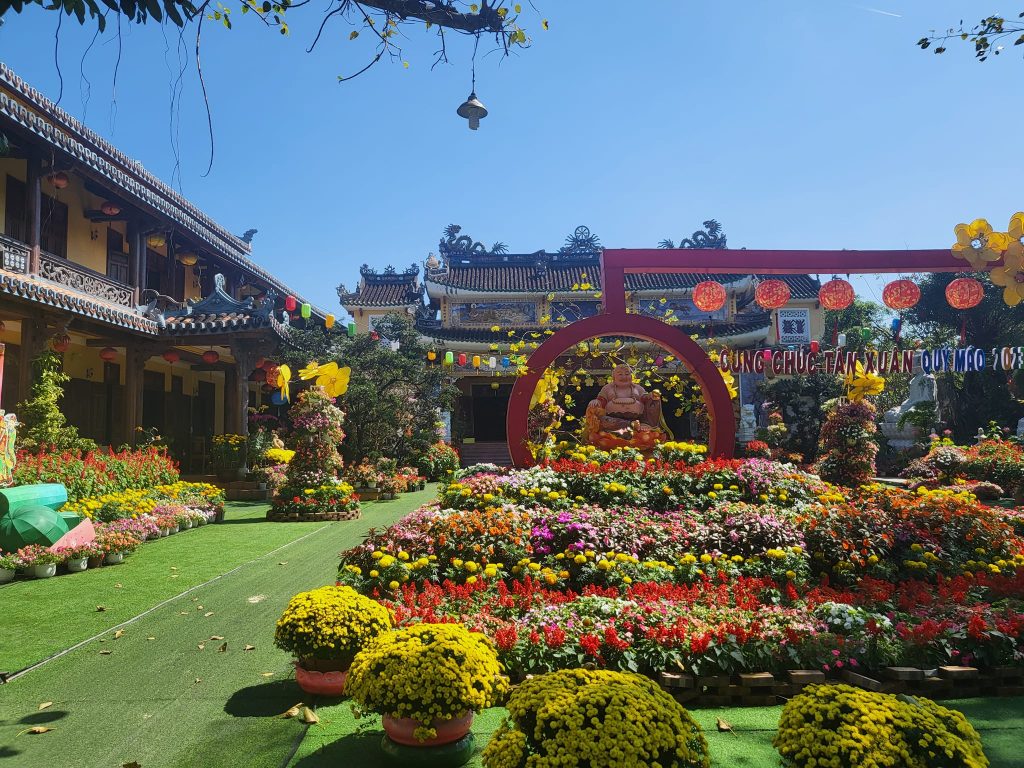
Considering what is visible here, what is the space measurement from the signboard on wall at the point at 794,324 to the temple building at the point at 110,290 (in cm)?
2178

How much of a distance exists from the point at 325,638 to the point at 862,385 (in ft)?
38.6

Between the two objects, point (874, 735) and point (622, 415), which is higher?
point (622, 415)

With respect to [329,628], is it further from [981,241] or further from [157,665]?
[981,241]

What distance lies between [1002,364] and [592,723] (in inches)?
792

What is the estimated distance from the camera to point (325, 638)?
11.4 feet

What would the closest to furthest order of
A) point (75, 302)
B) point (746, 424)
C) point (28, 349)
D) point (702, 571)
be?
point (702, 571), point (28, 349), point (75, 302), point (746, 424)

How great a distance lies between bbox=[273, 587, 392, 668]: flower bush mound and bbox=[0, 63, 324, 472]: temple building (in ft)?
30.0

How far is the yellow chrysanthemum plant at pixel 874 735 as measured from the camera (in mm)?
2057

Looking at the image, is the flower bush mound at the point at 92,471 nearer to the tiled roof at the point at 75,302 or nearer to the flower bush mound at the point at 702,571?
the tiled roof at the point at 75,302

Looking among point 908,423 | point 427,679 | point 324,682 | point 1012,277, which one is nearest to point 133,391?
point 324,682

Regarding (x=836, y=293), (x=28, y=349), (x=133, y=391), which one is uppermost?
(x=836, y=293)

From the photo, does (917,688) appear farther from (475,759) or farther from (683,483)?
(683,483)

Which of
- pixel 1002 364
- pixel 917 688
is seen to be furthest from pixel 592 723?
pixel 1002 364

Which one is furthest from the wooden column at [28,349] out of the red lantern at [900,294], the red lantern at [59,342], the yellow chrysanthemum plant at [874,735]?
the red lantern at [900,294]
